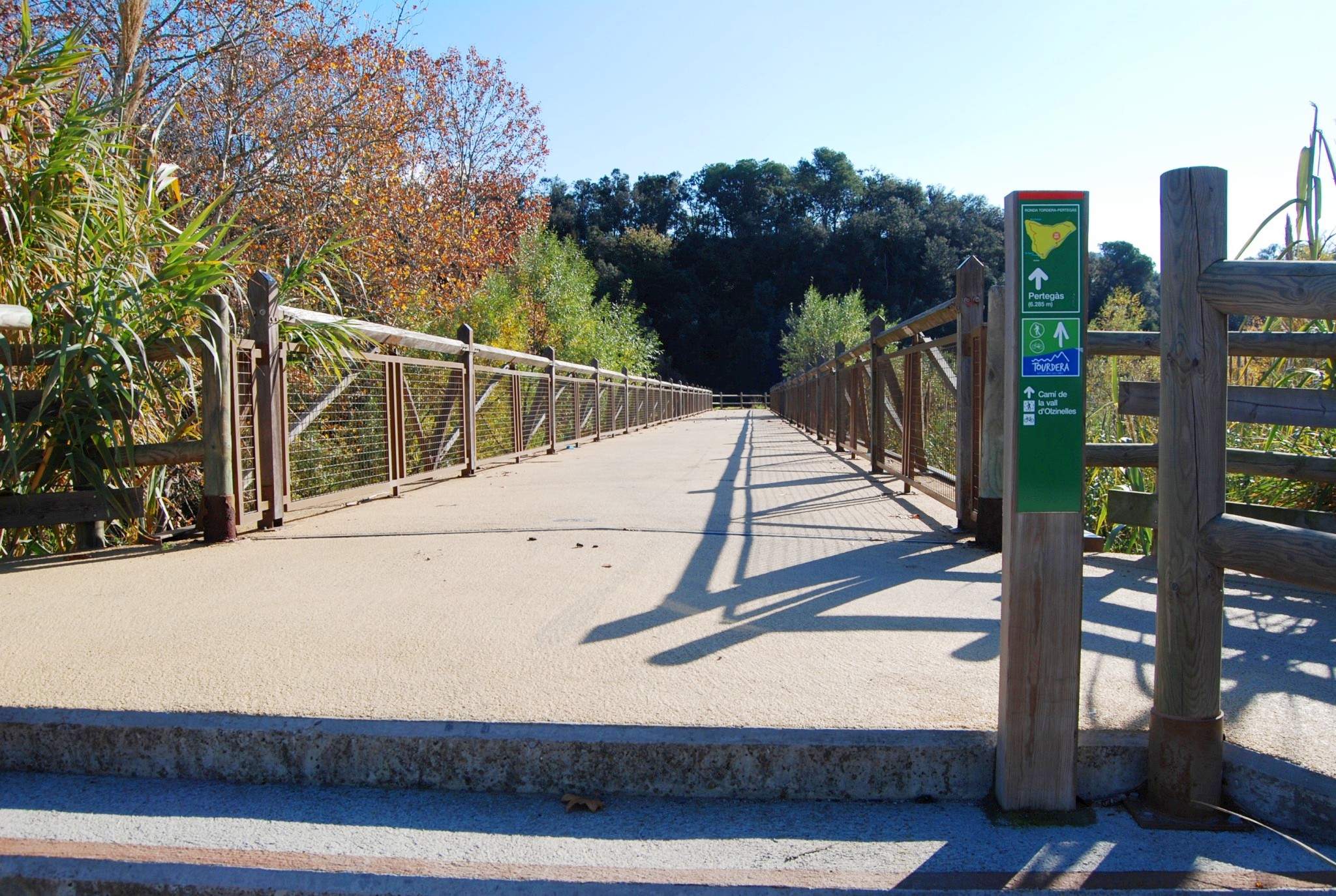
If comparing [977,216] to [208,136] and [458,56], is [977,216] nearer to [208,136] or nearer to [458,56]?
[458,56]

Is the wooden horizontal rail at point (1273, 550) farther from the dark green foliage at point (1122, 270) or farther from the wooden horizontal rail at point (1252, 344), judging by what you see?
the dark green foliage at point (1122, 270)

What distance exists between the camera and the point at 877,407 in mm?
8297

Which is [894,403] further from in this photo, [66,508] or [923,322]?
[66,508]

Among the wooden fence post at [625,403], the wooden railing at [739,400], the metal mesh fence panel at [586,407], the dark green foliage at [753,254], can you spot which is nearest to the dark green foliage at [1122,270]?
the dark green foliage at [753,254]

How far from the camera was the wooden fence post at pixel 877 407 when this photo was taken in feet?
26.7

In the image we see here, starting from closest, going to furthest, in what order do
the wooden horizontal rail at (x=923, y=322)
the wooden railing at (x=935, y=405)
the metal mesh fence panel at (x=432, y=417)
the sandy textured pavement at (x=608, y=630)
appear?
the sandy textured pavement at (x=608, y=630), the wooden railing at (x=935, y=405), the wooden horizontal rail at (x=923, y=322), the metal mesh fence panel at (x=432, y=417)

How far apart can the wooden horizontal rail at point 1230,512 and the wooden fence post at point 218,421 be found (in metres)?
4.65

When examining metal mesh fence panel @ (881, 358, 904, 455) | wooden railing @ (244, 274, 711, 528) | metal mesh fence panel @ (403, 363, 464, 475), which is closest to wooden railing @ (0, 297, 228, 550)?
wooden railing @ (244, 274, 711, 528)

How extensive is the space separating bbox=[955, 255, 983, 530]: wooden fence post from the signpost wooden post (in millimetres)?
2770

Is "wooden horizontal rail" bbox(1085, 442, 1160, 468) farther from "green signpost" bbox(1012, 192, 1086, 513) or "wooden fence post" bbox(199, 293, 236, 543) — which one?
"wooden fence post" bbox(199, 293, 236, 543)

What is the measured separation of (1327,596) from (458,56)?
22735 mm

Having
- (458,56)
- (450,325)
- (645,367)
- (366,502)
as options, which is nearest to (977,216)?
(645,367)

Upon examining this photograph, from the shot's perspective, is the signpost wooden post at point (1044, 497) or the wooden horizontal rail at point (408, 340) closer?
the signpost wooden post at point (1044, 497)

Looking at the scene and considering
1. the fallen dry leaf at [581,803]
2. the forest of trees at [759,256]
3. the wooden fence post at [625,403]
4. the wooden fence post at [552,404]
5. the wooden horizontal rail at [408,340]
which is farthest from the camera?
the forest of trees at [759,256]
